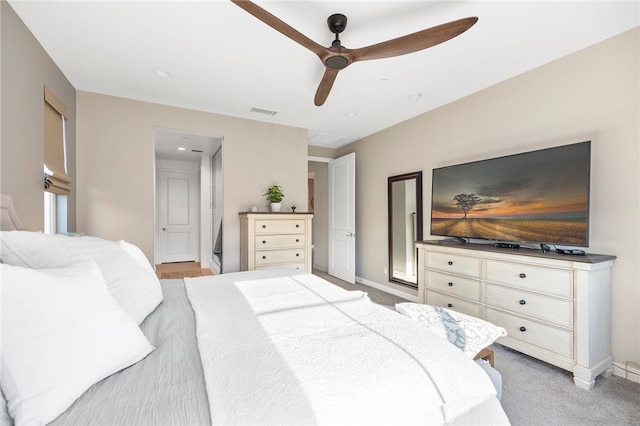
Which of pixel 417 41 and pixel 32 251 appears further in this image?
pixel 417 41

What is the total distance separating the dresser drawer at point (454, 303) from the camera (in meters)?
2.56

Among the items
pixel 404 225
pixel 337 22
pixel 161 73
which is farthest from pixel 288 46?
pixel 404 225

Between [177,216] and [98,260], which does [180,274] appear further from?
[98,260]

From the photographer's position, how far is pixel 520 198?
247 cm

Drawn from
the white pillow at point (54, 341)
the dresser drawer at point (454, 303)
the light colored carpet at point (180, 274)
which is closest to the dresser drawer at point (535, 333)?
the dresser drawer at point (454, 303)

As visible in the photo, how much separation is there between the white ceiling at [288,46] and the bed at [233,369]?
174cm

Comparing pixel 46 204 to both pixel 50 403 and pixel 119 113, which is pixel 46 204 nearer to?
pixel 119 113

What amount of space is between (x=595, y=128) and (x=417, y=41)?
1.69m

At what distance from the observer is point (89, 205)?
3.12 meters

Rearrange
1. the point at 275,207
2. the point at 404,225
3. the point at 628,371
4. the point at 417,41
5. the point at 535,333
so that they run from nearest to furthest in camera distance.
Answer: the point at 417,41 < the point at 628,371 < the point at 535,333 < the point at 275,207 < the point at 404,225

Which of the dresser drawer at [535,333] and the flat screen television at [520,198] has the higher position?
the flat screen television at [520,198]

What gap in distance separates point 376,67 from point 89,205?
337 cm

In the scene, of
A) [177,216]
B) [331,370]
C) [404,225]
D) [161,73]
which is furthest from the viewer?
[177,216]

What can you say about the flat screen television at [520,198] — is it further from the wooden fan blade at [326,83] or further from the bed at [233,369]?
the bed at [233,369]
